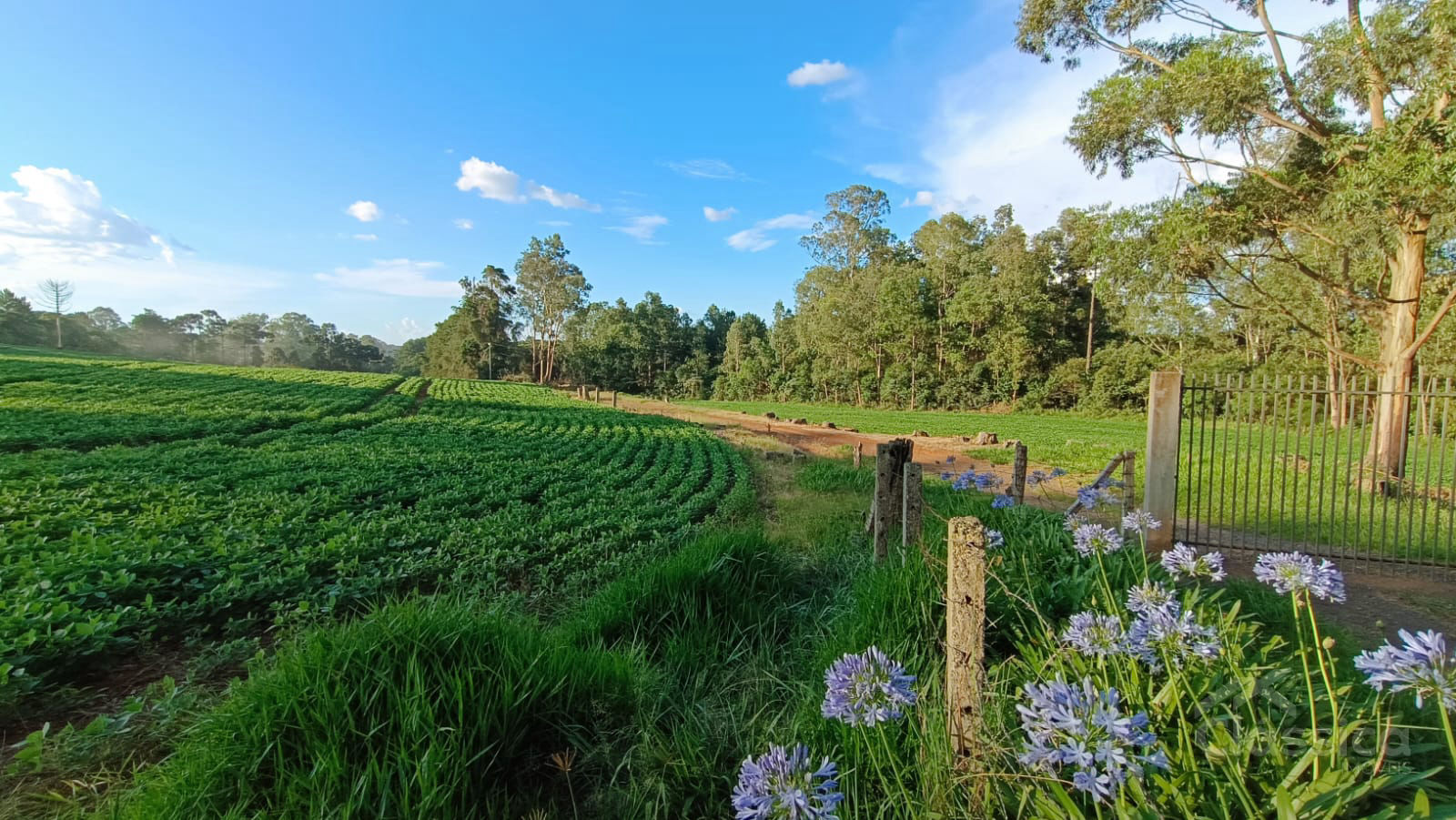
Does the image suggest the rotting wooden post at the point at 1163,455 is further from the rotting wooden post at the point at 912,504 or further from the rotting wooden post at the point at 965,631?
the rotting wooden post at the point at 965,631

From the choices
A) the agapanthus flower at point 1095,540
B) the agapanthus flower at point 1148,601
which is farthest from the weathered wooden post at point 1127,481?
the agapanthus flower at point 1148,601

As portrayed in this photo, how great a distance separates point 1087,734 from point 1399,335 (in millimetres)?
12764

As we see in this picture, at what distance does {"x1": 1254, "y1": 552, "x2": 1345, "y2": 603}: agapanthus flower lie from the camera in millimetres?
1436

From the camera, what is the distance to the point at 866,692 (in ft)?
4.31

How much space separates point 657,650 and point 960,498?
14.6 ft

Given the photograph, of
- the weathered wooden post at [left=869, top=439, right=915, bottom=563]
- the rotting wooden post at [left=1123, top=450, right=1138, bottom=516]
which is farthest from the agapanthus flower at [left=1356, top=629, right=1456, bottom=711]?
the rotting wooden post at [left=1123, top=450, right=1138, bottom=516]

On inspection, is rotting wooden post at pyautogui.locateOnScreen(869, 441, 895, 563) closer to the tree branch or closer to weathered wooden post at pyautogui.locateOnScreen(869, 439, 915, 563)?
weathered wooden post at pyautogui.locateOnScreen(869, 439, 915, 563)

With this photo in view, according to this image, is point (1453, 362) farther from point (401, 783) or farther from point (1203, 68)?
point (401, 783)

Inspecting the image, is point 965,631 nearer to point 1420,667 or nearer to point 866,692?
point 866,692

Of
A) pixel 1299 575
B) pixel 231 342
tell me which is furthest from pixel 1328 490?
pixel 231 342

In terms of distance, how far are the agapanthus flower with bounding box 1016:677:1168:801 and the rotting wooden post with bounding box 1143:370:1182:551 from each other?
525cm

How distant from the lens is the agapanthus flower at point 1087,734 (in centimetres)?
101

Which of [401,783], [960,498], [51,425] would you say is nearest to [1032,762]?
[401,783]

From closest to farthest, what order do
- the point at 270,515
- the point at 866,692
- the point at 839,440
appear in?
the point at 866,692 < the point at 270,515 < the point at 839,440
